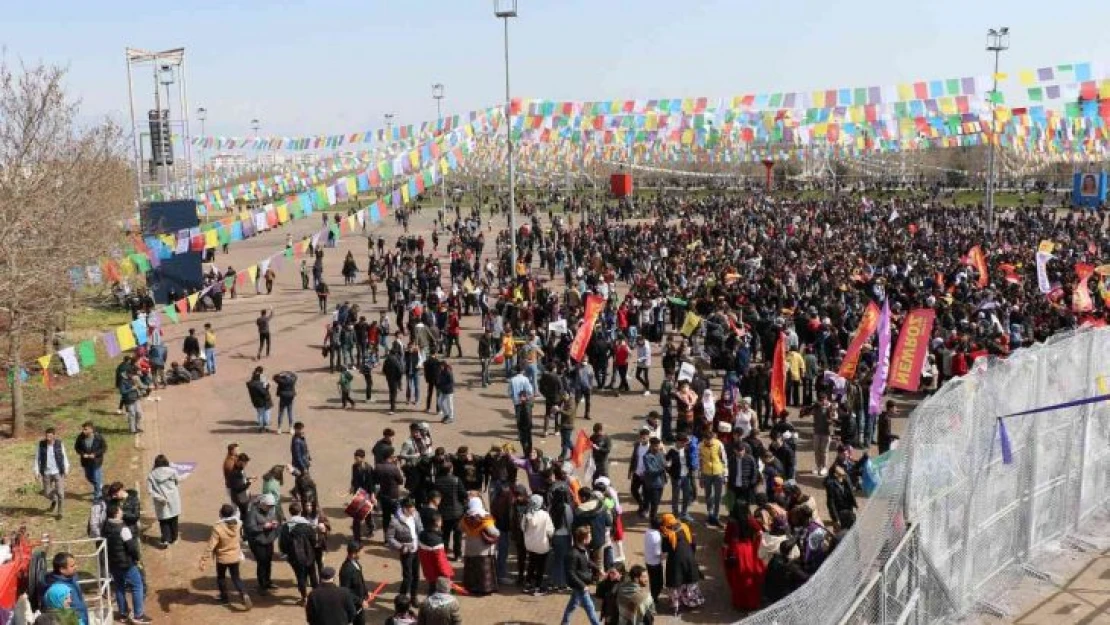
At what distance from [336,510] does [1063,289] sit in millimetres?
19267

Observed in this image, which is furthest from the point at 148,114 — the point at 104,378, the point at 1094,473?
the point at 1094,473

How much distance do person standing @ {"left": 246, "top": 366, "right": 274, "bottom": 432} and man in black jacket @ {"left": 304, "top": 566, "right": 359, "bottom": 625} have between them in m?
8.66

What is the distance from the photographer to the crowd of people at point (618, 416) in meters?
10.2

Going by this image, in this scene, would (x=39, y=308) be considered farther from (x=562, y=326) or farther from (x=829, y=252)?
(x=829, y=252)

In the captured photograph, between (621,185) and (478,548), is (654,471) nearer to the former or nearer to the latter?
(478,548)

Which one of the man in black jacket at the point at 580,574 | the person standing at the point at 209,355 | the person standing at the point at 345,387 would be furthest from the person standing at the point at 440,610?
the person standing at the point at 209,355

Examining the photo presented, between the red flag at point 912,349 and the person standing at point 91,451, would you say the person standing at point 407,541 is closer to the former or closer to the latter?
the person standing at point 91,451

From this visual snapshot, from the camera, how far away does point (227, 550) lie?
10648 mm

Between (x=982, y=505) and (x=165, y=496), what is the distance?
30.6 ft

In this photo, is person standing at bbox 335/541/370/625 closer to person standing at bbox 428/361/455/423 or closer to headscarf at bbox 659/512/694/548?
headscarf at bbox 659/512/694/548

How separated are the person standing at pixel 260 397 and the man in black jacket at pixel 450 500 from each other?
20.3ft

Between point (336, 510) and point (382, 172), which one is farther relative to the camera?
point (382, 172)

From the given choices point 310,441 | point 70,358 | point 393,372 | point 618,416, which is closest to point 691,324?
point 618,416

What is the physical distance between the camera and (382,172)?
31.8 meters
